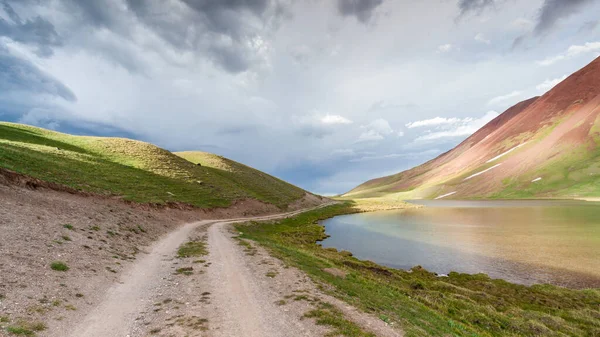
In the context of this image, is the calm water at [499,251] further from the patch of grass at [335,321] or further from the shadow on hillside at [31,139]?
the shadow on hillside at [31,139]

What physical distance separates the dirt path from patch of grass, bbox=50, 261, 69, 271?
3455 millimetres

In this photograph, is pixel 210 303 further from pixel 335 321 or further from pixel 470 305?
pixel 470 305

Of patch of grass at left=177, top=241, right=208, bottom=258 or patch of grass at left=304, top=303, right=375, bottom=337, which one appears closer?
patch of grass at left=304, top=303, right=375, bottom=337

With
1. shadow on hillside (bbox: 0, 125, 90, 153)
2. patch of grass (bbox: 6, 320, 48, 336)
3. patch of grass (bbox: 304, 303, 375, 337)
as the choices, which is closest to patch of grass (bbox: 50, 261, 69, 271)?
patch of grass (bbox: 6, 320, 48, 336)

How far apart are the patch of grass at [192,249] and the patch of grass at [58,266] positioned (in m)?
9.86

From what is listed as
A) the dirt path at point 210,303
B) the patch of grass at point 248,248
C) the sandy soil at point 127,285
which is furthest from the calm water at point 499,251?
the sandy soil at point 127,285

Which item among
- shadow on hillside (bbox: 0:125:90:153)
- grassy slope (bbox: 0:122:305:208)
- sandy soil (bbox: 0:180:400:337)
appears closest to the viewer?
sandy soil (bbox: 0:180:400:337)

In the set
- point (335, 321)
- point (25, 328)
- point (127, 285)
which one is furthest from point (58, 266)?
point (335, 321)

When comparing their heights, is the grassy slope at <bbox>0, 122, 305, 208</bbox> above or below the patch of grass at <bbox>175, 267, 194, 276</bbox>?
above

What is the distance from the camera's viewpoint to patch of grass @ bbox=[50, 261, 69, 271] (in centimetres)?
1603

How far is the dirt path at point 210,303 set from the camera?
448 inches

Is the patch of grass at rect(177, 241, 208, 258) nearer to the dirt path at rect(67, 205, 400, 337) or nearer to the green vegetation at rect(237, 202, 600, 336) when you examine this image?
the dirt path at rect(67, 205, 400, 337)

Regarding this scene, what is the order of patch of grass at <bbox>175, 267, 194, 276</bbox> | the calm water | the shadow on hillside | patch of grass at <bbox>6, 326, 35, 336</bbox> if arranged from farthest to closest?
the shadow on hillside < the calm water < patch of grass at <bbox>175, 267, 194, 276</bbox> < patch of grass at <bbox>6, 326, 35, 336</bbox>

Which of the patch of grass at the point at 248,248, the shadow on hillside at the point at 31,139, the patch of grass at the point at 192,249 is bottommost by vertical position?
the patch of grass at the point at 192,249
